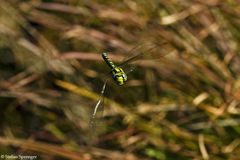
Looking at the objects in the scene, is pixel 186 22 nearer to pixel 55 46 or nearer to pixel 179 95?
pixel 179 95

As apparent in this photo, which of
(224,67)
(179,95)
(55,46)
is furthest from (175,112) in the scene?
(55,46)

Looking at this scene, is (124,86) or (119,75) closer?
(119,75)

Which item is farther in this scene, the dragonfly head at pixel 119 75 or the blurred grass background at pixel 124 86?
the blurred grass background at pixel 124 86

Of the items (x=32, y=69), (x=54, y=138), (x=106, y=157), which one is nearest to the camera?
(x=106, y=157)

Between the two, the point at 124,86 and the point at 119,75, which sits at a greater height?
the point at 124,86

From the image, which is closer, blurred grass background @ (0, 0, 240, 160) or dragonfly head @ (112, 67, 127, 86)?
dragonfly head @ (112, 67, 127, 86)
